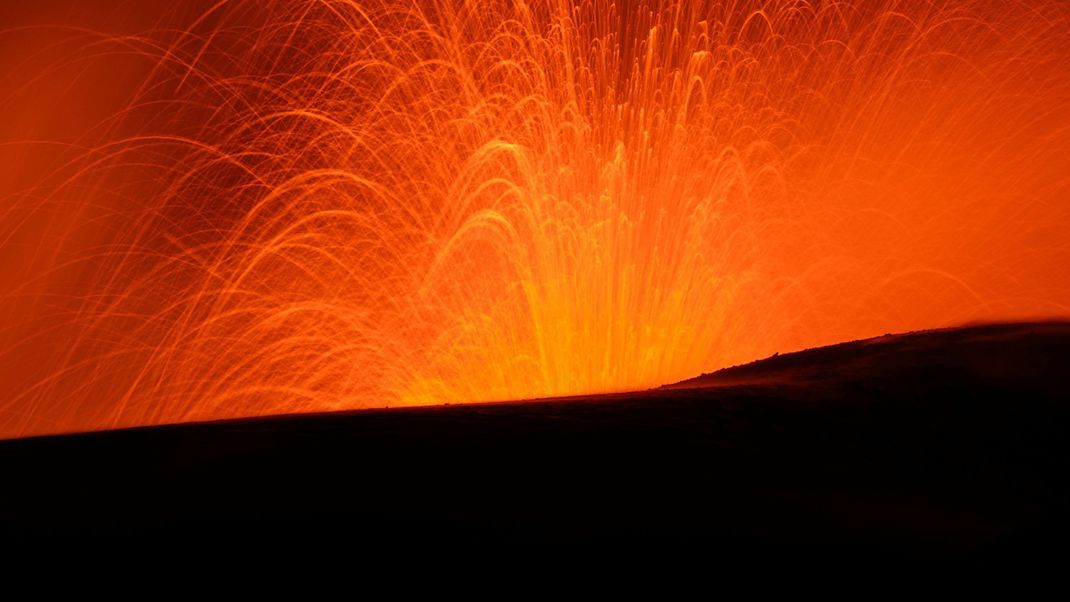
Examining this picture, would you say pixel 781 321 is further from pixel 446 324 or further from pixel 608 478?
pixel 608 478

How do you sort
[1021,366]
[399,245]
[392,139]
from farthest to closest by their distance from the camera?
[399,245] < [392,139] < [1021,366]

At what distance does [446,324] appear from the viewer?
17.7 metres

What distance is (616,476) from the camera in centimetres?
567

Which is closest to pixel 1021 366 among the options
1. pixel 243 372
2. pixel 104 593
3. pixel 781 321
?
pixel 104 593

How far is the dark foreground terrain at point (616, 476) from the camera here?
489cm

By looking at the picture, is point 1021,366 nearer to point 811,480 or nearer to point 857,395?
point 857,395

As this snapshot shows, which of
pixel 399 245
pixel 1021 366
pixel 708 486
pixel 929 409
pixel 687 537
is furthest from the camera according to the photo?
pixel 399 245

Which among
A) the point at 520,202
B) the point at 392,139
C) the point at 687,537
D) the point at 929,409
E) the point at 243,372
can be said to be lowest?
the point at 687,537

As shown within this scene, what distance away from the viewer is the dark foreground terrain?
489 centimetres

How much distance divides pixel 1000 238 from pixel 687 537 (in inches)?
713

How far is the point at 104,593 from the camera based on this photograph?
4316 mm

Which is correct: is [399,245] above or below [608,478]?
above

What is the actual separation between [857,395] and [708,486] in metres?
2.74

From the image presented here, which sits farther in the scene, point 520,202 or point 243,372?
point 243,372
